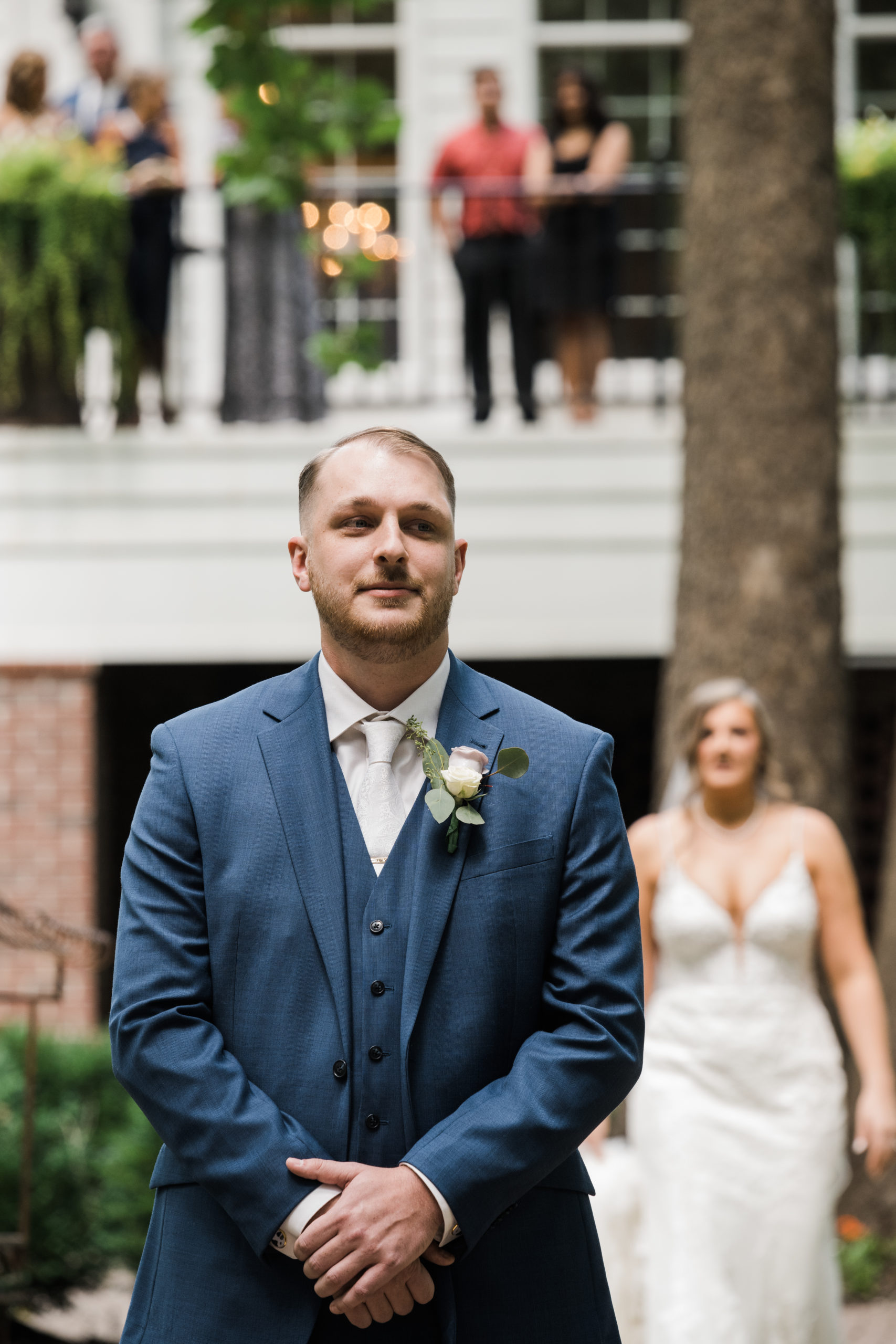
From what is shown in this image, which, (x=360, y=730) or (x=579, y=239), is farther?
(x=579, y=239)

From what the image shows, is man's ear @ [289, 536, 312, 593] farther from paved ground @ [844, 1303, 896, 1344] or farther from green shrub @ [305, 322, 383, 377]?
green shrub @ [305, 322, 383, 377]

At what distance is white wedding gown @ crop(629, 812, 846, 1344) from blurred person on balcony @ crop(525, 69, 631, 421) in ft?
15.8

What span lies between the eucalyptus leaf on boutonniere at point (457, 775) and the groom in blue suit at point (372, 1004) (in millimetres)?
13

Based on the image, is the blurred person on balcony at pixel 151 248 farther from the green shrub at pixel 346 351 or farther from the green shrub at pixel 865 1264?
the green shrub at pixel 865 1264

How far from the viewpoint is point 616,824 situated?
8.75 feet

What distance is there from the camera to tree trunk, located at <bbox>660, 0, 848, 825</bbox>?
671cm

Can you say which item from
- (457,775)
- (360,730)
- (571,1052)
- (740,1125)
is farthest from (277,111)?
(571,1052)

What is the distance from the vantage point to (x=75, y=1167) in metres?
6.86

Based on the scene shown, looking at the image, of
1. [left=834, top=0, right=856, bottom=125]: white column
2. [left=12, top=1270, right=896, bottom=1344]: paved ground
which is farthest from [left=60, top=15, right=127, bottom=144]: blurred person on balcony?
[left=12, top=1270, right=896, bottom=1344]: paved ground

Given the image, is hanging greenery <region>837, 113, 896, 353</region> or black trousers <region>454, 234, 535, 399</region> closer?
hanging greenery <region>837, 113, 896, 353</region>

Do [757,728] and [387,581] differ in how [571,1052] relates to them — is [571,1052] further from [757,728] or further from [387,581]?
[757,728]

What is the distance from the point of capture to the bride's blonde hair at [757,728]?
5.29 metres

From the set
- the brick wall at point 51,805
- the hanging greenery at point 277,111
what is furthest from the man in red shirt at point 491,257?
the brick wall at point 51,805

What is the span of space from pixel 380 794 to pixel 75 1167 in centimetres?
487
